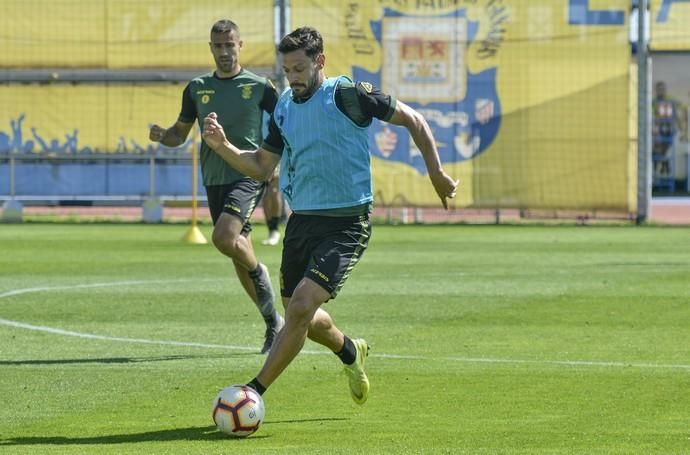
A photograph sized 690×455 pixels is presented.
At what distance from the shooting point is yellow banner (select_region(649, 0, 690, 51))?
Result: 2997 cm

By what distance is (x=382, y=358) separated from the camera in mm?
11055

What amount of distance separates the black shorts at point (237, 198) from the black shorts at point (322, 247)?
298 cm

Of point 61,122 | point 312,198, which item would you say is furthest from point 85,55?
point 312,198

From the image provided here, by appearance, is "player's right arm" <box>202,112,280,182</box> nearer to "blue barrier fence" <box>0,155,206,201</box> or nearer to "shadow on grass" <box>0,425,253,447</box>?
"shadow on grass" <box>0,425,253,447</box>

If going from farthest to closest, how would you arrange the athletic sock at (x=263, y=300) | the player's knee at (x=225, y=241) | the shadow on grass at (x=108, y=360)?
the athletic sock at (x=263, y=300), the player's knee at (x=225, y=241), the shadow on grass at (x=108, y=360)

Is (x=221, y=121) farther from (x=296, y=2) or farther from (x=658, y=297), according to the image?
(x=296, y=2)

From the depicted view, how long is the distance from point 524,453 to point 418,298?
8.14m

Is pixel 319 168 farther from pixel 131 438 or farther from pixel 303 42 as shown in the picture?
pixel 131 438

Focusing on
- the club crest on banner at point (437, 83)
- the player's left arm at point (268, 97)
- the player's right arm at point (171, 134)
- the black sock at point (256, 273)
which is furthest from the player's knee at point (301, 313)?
the club crest on banner at point (437, 83)

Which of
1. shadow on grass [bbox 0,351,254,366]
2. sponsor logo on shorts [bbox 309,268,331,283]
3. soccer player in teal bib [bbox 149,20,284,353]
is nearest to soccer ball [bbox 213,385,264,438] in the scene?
sponsor logo on shorts [bbox 309,268,331,283]

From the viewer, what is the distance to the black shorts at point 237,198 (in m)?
11.8

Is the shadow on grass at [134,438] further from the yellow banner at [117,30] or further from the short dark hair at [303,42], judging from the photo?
the yellow banner at [117,30]

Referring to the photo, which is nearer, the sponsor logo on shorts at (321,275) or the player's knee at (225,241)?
the sponsor logo on shorts at (321,275)

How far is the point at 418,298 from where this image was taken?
50.5 feet
